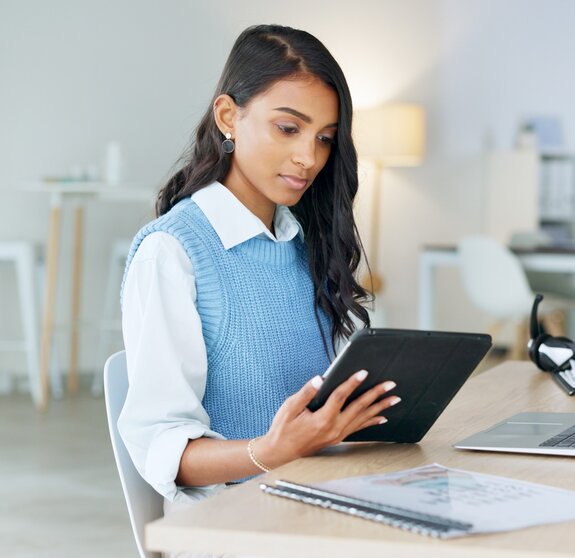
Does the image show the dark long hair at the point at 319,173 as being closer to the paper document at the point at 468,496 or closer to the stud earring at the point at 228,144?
the stud earring at the point at 228,144

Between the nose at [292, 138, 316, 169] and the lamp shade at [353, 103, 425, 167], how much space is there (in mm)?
4968

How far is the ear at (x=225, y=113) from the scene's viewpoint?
1.48 meters

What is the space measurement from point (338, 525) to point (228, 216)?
0.67m

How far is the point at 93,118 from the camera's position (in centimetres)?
586

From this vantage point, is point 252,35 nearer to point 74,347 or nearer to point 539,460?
point 539,460

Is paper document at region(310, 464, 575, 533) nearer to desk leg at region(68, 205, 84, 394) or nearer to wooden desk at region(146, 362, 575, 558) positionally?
wooden desk at region(146, 362, 575, 558)

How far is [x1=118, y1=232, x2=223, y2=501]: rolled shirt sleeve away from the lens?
1224 millimetres

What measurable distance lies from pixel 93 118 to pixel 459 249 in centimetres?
208

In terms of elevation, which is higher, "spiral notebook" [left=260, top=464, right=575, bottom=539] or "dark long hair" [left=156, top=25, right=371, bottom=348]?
"dark long hair" [left=156, top=25, right=371, bottom=348]

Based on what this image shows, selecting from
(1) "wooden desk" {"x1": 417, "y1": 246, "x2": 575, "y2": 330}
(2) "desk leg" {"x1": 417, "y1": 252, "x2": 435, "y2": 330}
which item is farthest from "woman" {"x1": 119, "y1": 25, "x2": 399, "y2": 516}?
(2) "desk leg" {"x1": 417, "y1": 252, "x2": 435, "y2": 330}

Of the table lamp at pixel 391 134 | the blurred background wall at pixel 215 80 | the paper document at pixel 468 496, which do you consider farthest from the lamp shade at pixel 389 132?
the paper document at pixel 468 496

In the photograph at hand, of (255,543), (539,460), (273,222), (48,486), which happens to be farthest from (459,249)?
(255,543)

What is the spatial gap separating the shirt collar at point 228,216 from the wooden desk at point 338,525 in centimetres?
37

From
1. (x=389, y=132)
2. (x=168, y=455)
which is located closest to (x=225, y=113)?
(x=168, y=455)
